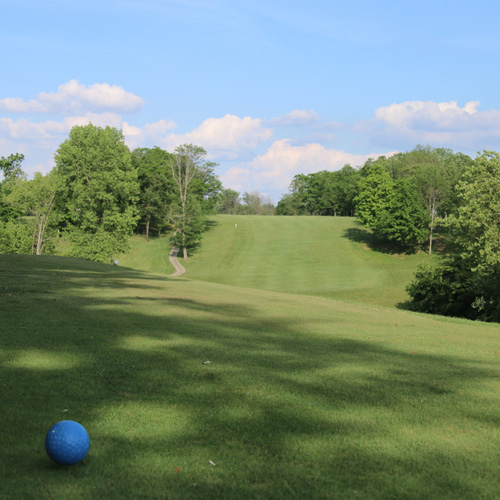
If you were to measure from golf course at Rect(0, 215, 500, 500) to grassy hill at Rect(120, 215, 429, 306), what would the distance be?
128 feet

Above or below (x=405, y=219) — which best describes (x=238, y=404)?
below

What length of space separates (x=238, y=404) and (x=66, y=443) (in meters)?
2.84

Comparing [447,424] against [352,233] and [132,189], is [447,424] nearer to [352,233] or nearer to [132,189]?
[132,189]

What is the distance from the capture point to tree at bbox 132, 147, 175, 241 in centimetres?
8869

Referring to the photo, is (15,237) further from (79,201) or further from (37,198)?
(79,201)

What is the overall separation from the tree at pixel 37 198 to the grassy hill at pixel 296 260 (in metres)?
16.4

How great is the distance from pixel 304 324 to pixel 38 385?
9535 mm

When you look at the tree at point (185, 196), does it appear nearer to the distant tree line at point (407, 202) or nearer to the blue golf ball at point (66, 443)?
the distant tree line at point (407, 202)

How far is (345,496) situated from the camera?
4.89 meters

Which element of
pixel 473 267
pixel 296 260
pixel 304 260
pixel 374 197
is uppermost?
pixel 374 197

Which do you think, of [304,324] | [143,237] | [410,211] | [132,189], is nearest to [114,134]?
[132,189]

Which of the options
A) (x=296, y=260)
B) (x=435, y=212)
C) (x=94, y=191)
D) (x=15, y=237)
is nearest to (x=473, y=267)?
(x=296, y=260)

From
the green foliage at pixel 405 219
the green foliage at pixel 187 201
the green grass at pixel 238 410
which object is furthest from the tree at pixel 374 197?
the green grass at pixel 238 410

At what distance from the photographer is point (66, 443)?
16.3 ft
